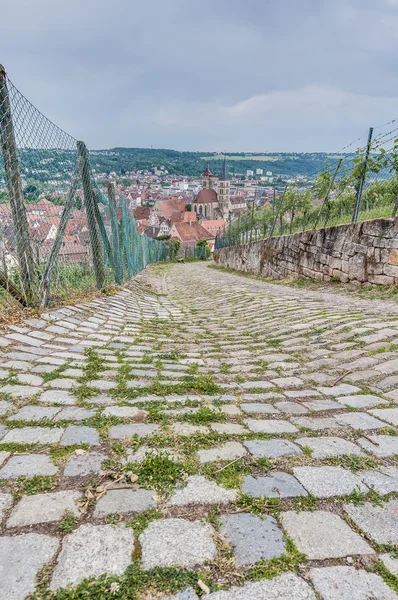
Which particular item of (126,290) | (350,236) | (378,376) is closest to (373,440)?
(378,376)

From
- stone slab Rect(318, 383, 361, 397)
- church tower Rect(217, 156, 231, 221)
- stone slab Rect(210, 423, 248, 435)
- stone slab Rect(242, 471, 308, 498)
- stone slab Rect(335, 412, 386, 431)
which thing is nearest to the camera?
stone slab Rect(242, 471, 308, 498)

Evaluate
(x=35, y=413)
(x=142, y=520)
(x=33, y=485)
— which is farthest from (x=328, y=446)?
(x=35, y=413)

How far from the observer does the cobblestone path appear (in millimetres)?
1268

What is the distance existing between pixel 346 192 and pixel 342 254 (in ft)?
7.17

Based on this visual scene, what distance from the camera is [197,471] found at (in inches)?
71.6

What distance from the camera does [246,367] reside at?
3.50 m

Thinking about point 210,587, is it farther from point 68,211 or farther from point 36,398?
point 68,211

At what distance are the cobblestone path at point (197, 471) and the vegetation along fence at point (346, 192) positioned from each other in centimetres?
470

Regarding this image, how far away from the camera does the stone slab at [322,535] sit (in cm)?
138

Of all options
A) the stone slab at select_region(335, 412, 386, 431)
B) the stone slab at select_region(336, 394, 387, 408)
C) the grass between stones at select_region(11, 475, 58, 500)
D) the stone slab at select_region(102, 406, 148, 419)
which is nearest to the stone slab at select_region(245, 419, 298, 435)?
the stone slab at select_region(335, 412, 386, 431)

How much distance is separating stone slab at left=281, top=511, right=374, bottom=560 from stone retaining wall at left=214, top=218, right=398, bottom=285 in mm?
5902

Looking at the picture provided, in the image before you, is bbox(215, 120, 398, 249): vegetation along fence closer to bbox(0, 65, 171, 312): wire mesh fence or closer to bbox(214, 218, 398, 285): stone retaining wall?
bbox(214, 218, 398, 285): stone retaining wall

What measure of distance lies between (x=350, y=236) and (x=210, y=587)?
7318 mm

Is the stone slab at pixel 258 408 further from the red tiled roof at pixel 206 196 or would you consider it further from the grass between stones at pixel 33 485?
the red tiled roof at pixel 206 196
